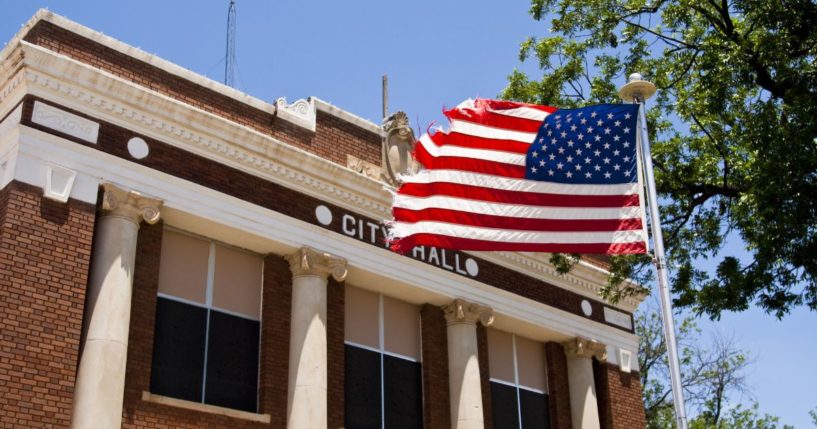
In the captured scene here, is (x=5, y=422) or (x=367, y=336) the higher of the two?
(x=367, y=336)

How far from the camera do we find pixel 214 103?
61.0ft

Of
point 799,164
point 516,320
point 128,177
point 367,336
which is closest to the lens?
point 799,164

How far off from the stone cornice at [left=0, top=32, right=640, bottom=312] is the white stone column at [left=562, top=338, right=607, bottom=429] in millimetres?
6217

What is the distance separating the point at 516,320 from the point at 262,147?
724 cm

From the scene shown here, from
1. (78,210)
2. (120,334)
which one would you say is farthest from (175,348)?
(78,210)

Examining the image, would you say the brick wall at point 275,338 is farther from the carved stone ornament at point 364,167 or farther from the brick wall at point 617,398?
the brick wall at point 617,398

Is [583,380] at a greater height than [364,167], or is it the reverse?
[364,167]

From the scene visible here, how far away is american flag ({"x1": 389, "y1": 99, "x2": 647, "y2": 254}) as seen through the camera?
13734 millimetres

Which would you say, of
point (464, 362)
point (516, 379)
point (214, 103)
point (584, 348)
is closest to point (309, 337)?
point (464, 362)

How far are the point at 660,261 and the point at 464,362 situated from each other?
351 inches

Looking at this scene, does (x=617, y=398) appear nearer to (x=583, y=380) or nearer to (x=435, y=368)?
(x=583, y=380)

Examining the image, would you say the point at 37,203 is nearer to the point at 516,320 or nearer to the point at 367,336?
the point at 367,336

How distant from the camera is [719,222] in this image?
18.3 meters

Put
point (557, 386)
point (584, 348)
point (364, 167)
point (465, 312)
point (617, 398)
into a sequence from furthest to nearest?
point (617, 398) → point (584, 348) → point (557, 386) → point (465, 312) → point (364, 167)
